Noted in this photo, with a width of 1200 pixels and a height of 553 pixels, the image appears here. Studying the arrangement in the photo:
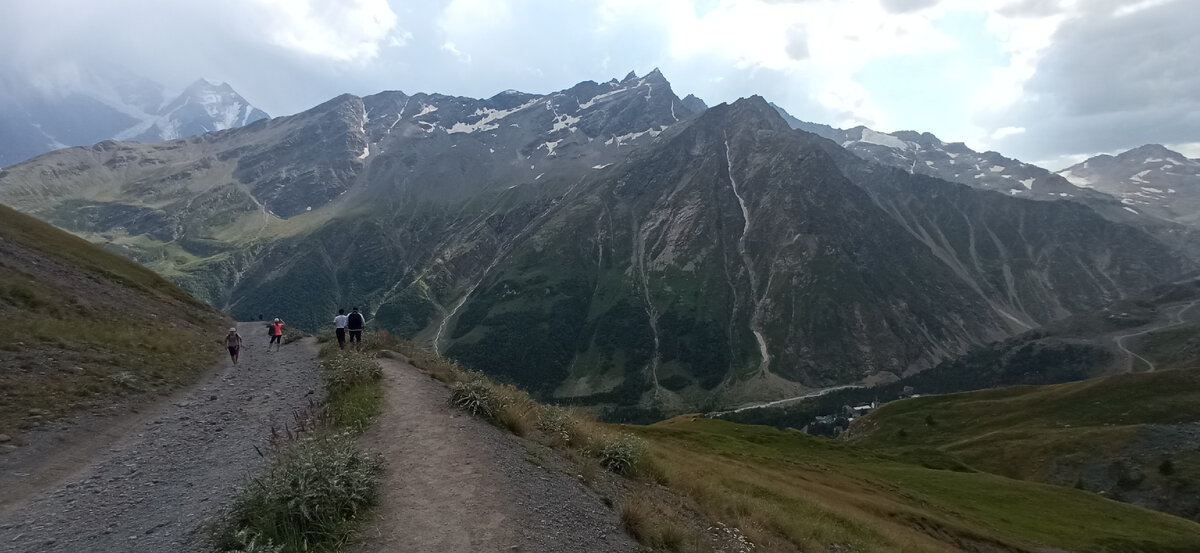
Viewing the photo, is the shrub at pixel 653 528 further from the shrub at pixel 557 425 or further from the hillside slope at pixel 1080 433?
the hillside slope at pixel 1080 433

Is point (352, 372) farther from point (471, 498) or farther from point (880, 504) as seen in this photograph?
point (880, 504)

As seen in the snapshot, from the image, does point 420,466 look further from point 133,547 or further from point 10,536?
point 10,536

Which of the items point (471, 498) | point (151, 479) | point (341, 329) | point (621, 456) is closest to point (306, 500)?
point (471, 498)

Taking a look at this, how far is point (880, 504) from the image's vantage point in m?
34.3

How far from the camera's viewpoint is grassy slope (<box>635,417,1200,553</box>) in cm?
1972

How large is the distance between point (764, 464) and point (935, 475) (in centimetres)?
2432

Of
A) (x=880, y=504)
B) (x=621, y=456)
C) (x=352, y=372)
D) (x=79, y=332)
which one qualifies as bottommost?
(x=880, y=504)

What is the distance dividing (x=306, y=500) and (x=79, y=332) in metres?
28.7

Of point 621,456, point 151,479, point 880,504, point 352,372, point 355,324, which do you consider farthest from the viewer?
point 355,324

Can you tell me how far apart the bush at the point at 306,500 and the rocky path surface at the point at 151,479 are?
40.2 inches

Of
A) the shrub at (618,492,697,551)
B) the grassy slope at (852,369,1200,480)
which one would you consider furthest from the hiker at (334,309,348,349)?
the grassy slope at (852,369,1200,480)

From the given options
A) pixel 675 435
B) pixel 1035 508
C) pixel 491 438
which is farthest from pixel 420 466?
pixel 1035 508

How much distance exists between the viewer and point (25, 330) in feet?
86.1

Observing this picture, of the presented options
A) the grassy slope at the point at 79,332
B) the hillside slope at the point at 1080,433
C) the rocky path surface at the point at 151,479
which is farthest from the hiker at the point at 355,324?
the hillside slope at the point at 1080,433
